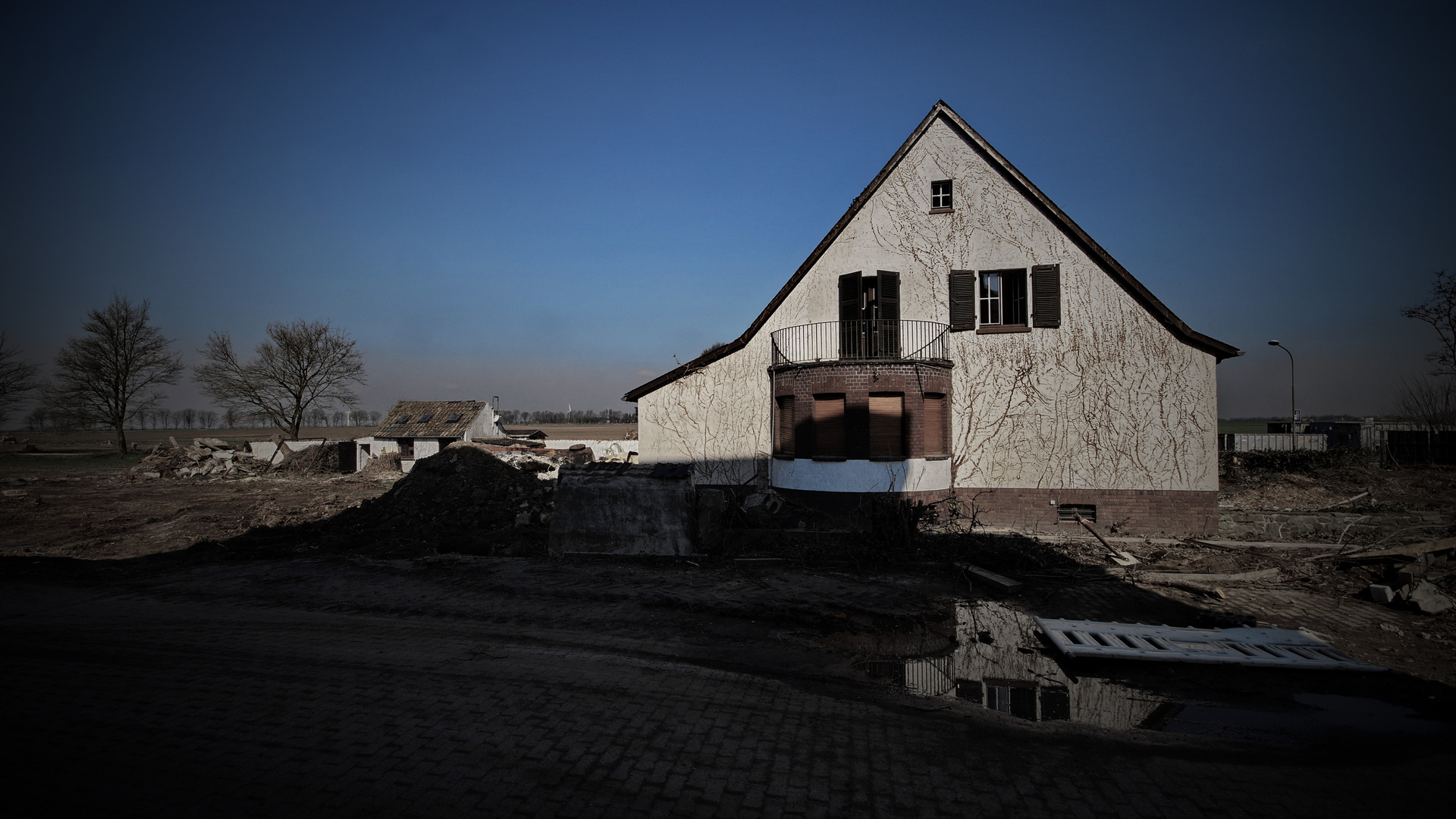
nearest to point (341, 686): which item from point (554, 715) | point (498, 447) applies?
point (554, 715)

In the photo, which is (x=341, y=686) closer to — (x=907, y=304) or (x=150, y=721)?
(x=150, y=721)

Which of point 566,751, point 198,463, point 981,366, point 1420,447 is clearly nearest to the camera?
point 566,751

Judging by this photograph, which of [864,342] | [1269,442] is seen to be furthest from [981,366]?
[1269,442]

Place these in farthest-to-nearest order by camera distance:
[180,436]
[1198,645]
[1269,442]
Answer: [180,436] → [1269,442] → [1198,645]

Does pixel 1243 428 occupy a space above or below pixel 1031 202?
below

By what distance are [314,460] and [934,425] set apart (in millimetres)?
34945

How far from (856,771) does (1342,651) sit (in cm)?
595

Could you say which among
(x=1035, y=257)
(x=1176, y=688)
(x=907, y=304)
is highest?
(x=1035, y=257)

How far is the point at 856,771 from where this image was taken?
397 cm

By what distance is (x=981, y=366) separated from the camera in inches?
603

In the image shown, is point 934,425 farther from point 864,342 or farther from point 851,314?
point 851,314

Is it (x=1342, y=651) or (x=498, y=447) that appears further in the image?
(x=498, y=447)

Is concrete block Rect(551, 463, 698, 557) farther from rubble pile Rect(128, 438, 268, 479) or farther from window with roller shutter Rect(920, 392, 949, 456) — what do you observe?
rubble pile Rect(128, 438, 268, 479)

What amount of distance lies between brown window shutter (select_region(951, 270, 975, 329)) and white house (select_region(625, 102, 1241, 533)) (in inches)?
1.5
